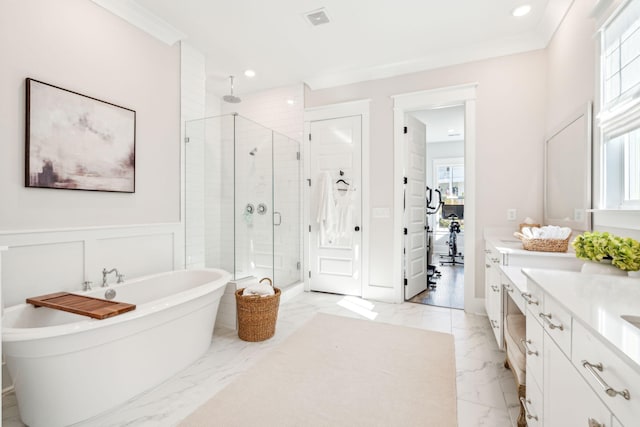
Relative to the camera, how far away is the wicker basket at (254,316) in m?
2.64

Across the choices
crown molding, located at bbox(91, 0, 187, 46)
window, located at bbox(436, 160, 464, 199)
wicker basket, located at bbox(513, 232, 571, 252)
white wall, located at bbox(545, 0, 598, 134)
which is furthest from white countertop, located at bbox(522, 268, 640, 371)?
window, located at bbox(436, 160, 464, 199)

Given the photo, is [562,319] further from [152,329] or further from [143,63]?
[143,63]

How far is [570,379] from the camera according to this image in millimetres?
938

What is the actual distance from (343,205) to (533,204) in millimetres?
2050

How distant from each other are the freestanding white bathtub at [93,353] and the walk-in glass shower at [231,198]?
3.01ft

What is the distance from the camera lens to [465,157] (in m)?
3.38

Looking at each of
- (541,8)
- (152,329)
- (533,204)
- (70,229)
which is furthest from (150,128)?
(533,204)

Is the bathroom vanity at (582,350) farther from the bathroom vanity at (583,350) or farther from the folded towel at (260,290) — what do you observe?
the folded towel at (260,290)

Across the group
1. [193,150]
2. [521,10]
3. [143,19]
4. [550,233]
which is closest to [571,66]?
[521,10]

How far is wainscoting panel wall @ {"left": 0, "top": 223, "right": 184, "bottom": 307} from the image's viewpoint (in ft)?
6.42

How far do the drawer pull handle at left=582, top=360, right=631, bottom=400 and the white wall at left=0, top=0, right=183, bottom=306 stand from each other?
2.88 m

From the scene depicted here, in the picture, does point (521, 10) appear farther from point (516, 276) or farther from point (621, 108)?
point (516, 276)

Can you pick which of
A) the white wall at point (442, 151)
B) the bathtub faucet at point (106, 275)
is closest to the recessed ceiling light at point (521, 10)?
the bathtub faucet at point (106, 275)

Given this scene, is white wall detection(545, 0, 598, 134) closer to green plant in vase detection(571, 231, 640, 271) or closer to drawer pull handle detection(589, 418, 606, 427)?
green plant in vase detection(571, 231, 640, 271)
